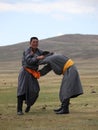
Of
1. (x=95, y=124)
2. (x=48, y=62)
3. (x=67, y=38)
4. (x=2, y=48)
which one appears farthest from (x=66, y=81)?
(x=67, y=38)

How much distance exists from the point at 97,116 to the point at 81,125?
1890mm

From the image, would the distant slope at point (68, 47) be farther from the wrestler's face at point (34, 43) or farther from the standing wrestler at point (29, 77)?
the wrestler's face at point (34, 43)

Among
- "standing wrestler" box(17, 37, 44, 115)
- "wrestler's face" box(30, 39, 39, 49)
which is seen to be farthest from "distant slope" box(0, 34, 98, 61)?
"wrestler's face" box(30, 39, 39, 49)

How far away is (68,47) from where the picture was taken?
126250 millimetres

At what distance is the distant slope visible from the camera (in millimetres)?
111875

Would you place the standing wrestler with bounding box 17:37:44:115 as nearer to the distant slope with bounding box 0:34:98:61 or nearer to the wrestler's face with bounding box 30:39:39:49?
the wrestler's face with bounding box 30:39:39:49

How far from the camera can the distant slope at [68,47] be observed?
112 metres

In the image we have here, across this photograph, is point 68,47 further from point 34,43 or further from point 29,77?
point 34,43

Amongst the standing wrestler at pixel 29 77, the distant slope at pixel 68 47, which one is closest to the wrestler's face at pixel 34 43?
the standing wrestler at pixel 29 77

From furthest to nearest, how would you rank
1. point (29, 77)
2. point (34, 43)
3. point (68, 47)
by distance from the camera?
point (68, 47) → point (29, 77) → point (34, 43)

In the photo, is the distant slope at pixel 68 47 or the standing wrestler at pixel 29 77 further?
the distant slope at pixel 68 47

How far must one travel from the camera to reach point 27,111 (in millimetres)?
15188

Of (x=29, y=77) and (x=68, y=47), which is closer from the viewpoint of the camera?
(x=29, y=77)

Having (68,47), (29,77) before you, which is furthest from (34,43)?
(68,47)
